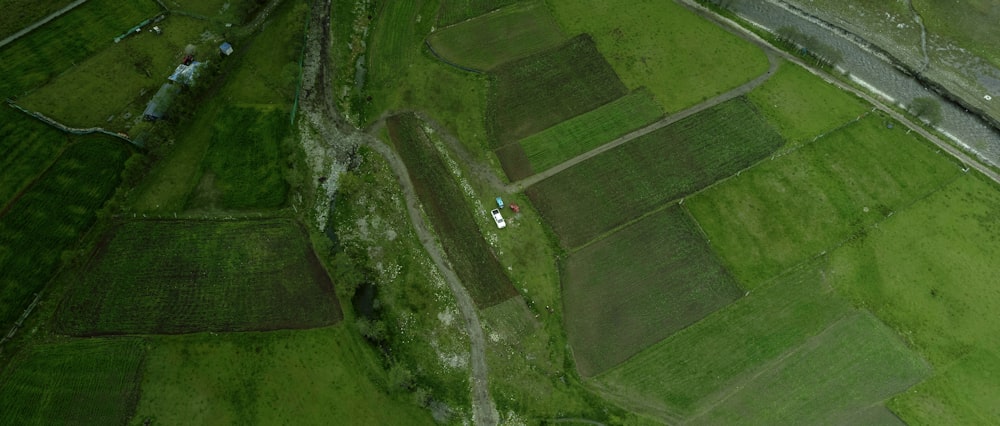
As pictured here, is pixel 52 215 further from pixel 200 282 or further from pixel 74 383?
pixel 74 383

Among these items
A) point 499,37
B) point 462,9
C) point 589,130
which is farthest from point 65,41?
point 589,130

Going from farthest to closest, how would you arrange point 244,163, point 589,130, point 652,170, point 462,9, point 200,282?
point 462,9 → point 589,130 → point 652,170 → point 244,163 → point 200,282

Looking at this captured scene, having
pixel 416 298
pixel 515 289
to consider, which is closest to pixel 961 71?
pixel 515 289

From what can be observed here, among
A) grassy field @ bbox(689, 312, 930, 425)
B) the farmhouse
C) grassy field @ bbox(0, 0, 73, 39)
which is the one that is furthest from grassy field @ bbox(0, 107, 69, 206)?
grassy field @ bbox(689, 312, 930, 425)

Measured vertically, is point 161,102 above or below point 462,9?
below

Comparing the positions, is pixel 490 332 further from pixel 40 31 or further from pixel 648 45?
pixel 40 31

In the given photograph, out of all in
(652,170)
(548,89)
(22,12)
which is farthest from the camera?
(548,89)
